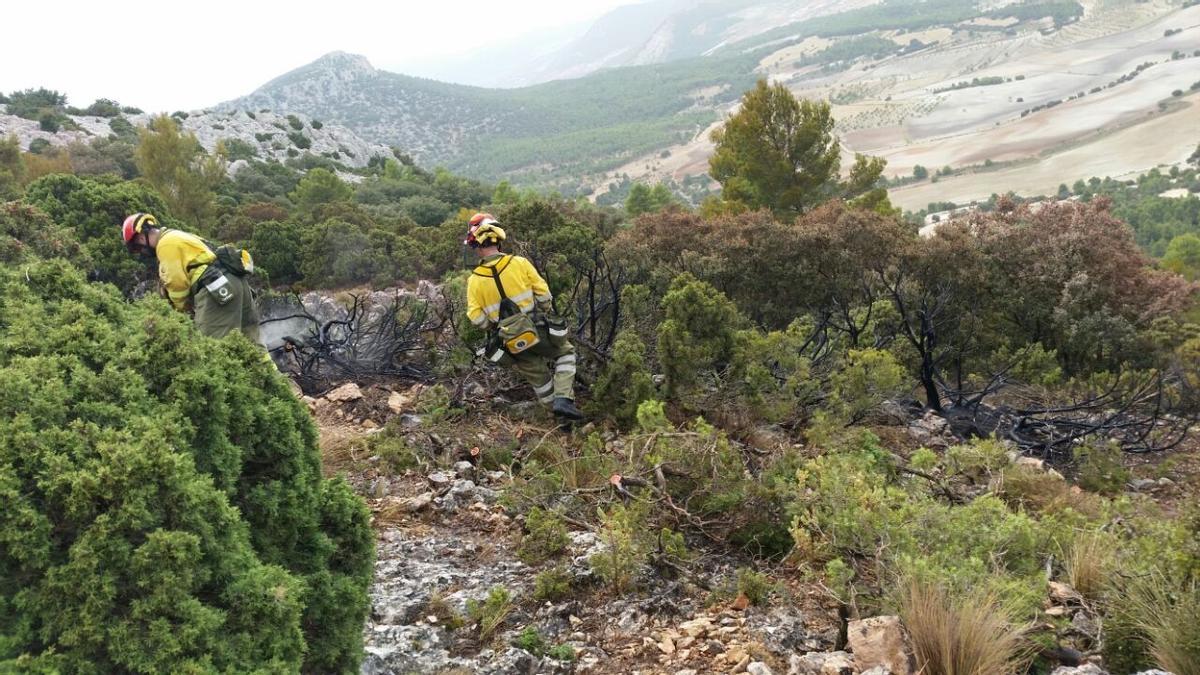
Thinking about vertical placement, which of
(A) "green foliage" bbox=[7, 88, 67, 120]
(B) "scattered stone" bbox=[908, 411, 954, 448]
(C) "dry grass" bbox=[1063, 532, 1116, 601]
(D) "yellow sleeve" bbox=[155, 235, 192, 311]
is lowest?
(B) "scattered stone" bbox=[908, 411, 954, 448]

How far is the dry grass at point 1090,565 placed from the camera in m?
2.94

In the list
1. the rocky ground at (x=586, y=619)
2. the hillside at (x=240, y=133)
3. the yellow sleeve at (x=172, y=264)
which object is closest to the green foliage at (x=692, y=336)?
the rocky ground at (x=586, y=619)

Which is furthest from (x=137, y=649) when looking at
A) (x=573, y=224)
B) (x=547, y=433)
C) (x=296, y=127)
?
(x=296, y=127)

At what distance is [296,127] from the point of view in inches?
2160

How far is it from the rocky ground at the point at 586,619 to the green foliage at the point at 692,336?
199 centimetres

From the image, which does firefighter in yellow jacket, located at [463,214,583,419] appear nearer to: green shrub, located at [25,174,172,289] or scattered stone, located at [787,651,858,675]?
scattered stone, located at [787,651,858,675]

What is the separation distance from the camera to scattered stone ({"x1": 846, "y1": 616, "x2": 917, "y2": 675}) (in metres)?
2.41

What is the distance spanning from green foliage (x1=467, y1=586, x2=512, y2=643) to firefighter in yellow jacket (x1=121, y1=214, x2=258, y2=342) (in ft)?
10.3

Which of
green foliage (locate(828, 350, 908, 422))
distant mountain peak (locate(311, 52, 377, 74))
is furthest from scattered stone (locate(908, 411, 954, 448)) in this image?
distant mountain peak (locate(311, 52, 377, 74))

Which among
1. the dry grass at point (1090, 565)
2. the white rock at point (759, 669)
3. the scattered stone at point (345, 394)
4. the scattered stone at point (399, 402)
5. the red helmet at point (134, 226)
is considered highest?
the red helmet at point (134, 226)

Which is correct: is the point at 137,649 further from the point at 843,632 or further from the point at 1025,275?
the point at 1025,275

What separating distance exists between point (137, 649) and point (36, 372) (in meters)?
0.84

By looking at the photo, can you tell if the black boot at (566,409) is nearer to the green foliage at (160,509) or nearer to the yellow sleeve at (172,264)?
the yellow sleeve at (172,264)

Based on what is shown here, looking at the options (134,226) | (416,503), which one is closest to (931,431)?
(416,503)
